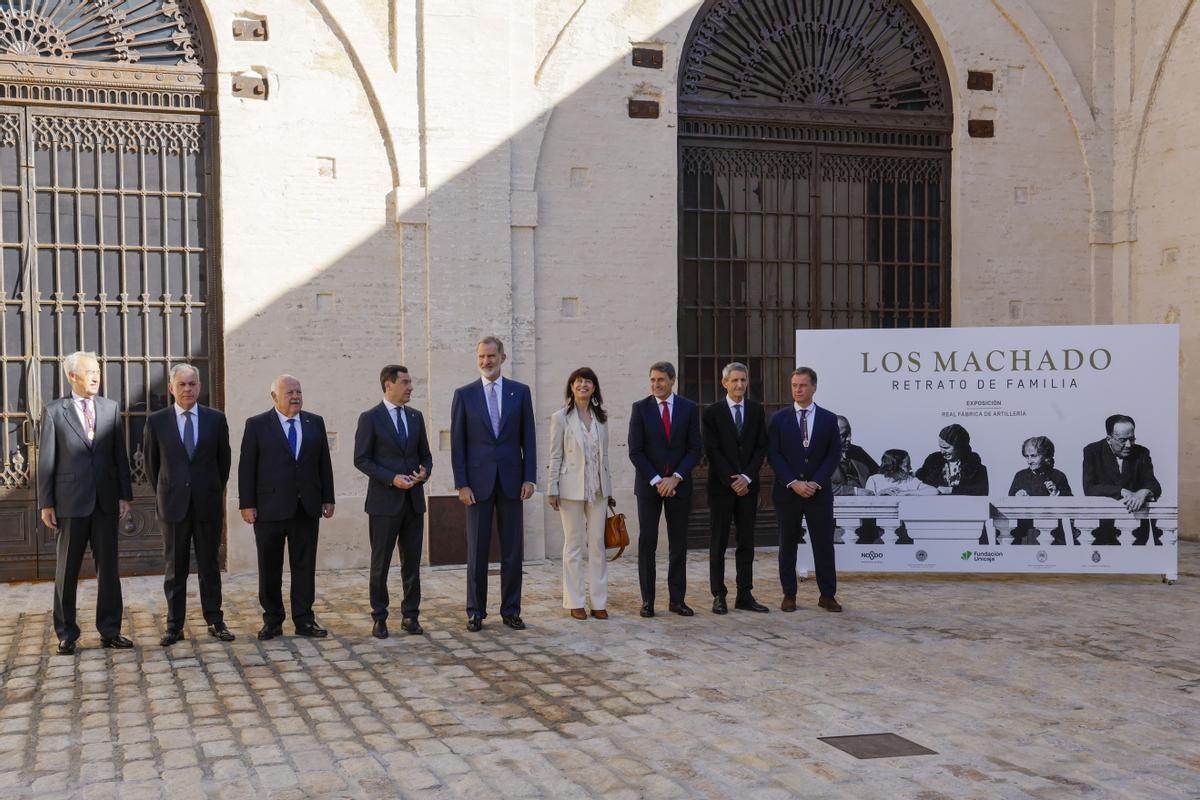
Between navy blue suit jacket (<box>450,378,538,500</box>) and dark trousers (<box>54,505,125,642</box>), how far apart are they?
210 cm

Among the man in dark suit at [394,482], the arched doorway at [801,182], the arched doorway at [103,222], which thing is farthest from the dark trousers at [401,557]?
the arched doorway at [801,182]

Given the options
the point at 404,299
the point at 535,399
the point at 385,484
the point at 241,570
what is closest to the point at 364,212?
the point at 404,299

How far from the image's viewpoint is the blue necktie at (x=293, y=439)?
25.2 ft

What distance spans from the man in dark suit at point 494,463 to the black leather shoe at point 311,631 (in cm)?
90

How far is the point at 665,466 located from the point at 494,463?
1195mm

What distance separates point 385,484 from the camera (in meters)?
7.77

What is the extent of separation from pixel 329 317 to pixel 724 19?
480 centimetres

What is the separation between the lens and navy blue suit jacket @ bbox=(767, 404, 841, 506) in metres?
8.60

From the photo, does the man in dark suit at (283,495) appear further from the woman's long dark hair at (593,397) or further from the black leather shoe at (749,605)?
the black leather shoe at (749,605)

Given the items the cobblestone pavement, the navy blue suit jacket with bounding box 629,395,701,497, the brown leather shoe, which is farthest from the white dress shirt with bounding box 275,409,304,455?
the brown leather shoe

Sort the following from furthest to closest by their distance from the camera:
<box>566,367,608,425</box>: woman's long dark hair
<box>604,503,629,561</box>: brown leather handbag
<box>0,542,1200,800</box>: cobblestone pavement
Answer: <box>566,367,608,425</box>: woman's long dark hair, <box>604,503,629,561</box>: brown leather handbag, <box>0,542,1200,800</box>: cobblestone pavement

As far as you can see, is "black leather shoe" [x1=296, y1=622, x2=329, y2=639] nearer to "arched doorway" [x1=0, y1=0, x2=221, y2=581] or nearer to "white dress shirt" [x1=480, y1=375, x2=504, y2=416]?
"white dress shirt" [x1=480, y1=375, x2=504, y2=416]

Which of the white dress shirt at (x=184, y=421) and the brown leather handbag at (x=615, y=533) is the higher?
the white dress shirt at (x=184, y=421)

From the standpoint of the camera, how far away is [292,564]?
7.82 meters
